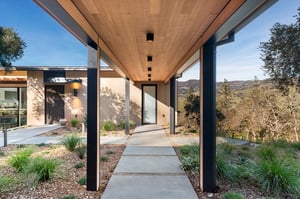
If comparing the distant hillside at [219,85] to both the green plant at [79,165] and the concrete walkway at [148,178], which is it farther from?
the green plant at [79,165]

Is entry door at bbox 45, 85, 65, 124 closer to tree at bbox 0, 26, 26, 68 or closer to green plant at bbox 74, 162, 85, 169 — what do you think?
tree at bbox 0, 26, 26, 68

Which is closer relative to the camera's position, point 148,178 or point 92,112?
point 92,112

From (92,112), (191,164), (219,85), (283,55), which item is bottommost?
(191,164)

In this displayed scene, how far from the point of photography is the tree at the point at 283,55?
23.7 feet

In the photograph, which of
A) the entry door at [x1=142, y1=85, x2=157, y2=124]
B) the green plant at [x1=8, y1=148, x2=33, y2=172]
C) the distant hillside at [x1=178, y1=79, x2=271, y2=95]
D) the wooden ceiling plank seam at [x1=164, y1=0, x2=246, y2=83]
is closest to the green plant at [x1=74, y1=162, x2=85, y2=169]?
the green plant at [x1=8, y1=148, x2=33, y2=172]

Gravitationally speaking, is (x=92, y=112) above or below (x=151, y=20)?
below

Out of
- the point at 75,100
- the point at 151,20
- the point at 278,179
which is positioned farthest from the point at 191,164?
the point at 75,100

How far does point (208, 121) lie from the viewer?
354 centimetres

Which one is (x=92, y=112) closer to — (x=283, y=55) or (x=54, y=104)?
(x=283, y=55)

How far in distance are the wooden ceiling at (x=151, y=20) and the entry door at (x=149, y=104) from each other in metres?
8.54

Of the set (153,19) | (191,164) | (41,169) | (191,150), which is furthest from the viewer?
(191,150)

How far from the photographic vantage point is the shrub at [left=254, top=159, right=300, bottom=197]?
11.0ft

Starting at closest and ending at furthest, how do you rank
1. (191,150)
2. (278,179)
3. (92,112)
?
(278,179) → (92,112) → (191,150)

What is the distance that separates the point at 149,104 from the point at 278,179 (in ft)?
32.5
